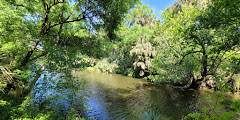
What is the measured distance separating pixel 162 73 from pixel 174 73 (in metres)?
1.64

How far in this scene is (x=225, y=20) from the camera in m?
3.96

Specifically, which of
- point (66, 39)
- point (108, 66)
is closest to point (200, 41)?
point (66, 39)

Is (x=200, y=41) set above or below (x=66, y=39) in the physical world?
above

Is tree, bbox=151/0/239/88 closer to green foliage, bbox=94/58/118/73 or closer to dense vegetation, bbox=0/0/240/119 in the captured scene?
dense vegetation, bbox=0/0/240/119

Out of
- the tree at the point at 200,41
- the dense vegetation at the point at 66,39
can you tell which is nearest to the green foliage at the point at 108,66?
the tree at the point at 200,41

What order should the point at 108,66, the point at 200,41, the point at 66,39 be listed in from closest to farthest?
the point at 200,41, the point at 66,39, the point at 108,66

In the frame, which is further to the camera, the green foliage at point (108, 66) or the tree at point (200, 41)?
the green foliage at point (108, 66)

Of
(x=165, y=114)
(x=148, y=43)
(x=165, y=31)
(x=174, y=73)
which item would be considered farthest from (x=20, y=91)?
(x=148, y=43)

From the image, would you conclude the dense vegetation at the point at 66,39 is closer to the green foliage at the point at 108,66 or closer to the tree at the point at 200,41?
the tree at the point at 200,41

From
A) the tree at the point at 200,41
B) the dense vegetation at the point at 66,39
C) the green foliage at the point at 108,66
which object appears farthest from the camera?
the green foliage at the point at 108,66

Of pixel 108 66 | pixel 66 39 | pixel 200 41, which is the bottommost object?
pixel 108 66

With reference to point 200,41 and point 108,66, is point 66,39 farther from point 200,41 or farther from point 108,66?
point 108,66

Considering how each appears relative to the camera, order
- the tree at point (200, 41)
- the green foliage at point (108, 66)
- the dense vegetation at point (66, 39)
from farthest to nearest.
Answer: the green foliage at point (108, 66)
the tree at point (200, 41)
the dense vegetation at point (66, 39)

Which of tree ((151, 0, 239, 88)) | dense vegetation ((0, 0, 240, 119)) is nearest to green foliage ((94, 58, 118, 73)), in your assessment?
tree ((151, 0, 239, 88))
